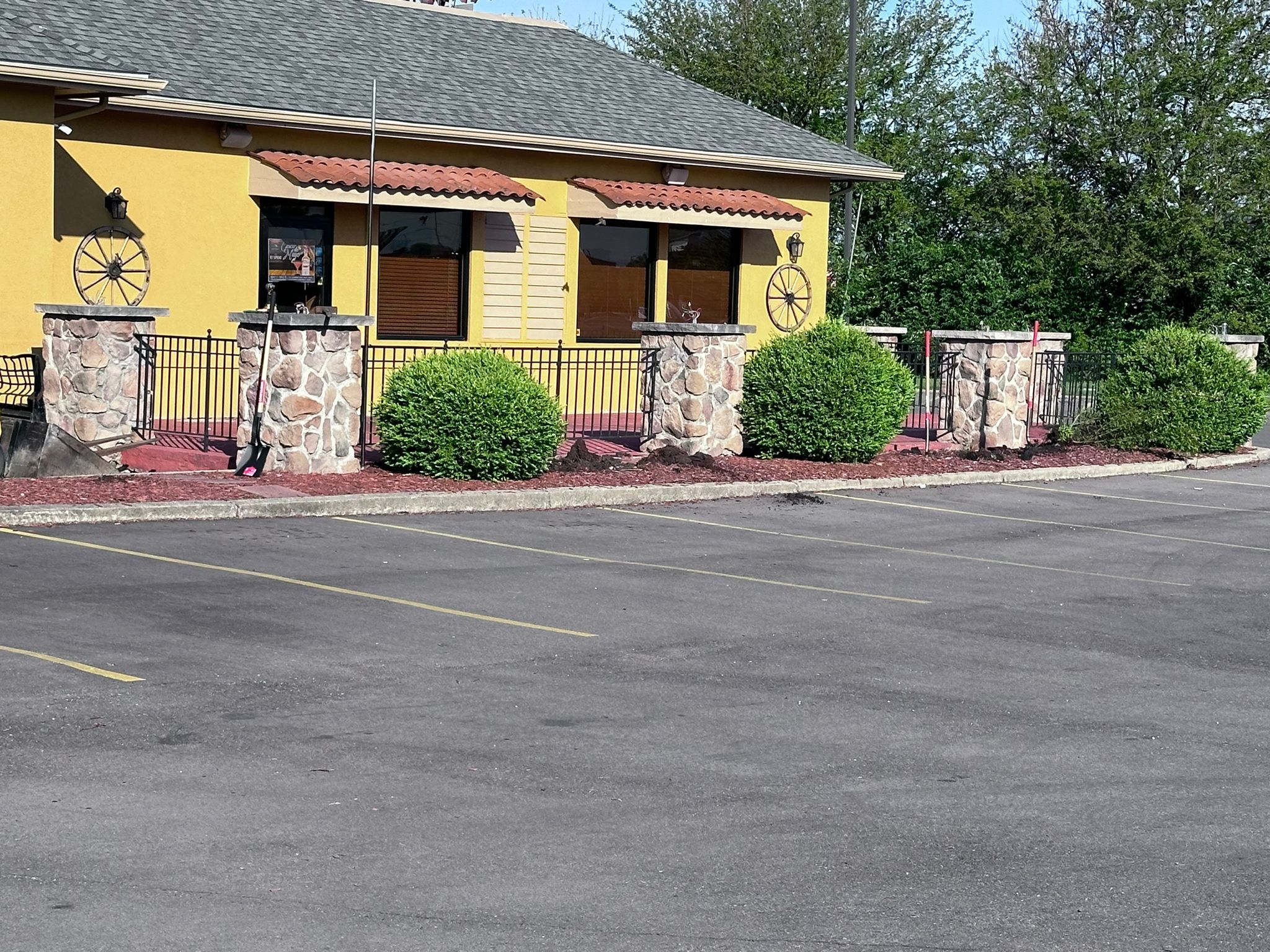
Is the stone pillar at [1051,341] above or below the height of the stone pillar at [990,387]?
above

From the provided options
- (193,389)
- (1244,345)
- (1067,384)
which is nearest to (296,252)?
(193,389)

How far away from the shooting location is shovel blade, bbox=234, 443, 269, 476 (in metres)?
16.1

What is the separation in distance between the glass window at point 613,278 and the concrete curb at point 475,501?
6.94m

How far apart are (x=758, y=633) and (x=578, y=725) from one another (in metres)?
2.58

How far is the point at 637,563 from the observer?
42.1 feet

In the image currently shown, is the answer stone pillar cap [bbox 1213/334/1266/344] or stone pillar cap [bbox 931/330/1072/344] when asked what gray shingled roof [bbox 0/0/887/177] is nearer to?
stone pillar cap [bbox 931/330/1072/344]

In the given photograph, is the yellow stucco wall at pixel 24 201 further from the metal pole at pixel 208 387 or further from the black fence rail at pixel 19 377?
the metal pole at pixel 208 387

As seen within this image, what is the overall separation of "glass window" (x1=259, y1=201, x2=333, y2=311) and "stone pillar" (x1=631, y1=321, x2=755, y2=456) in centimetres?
505

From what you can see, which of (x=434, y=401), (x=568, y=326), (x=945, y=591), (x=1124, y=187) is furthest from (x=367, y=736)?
(x=1124, y=187)

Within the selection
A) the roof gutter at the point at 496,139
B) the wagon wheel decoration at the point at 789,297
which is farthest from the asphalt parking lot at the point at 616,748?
the wagon wheel decoration at the point at 789,297

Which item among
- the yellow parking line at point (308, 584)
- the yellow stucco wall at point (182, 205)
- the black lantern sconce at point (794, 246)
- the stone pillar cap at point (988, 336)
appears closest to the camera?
the yellow parking line at point (308, 584)

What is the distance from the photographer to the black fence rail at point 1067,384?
2467 cm

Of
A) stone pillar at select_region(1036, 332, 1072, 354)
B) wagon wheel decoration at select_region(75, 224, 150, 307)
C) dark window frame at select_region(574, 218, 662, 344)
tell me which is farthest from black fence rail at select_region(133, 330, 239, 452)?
stone pillar at select_region(1036, 332, 1072, 354)

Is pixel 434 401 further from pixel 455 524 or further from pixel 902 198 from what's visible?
pixel 902 198
